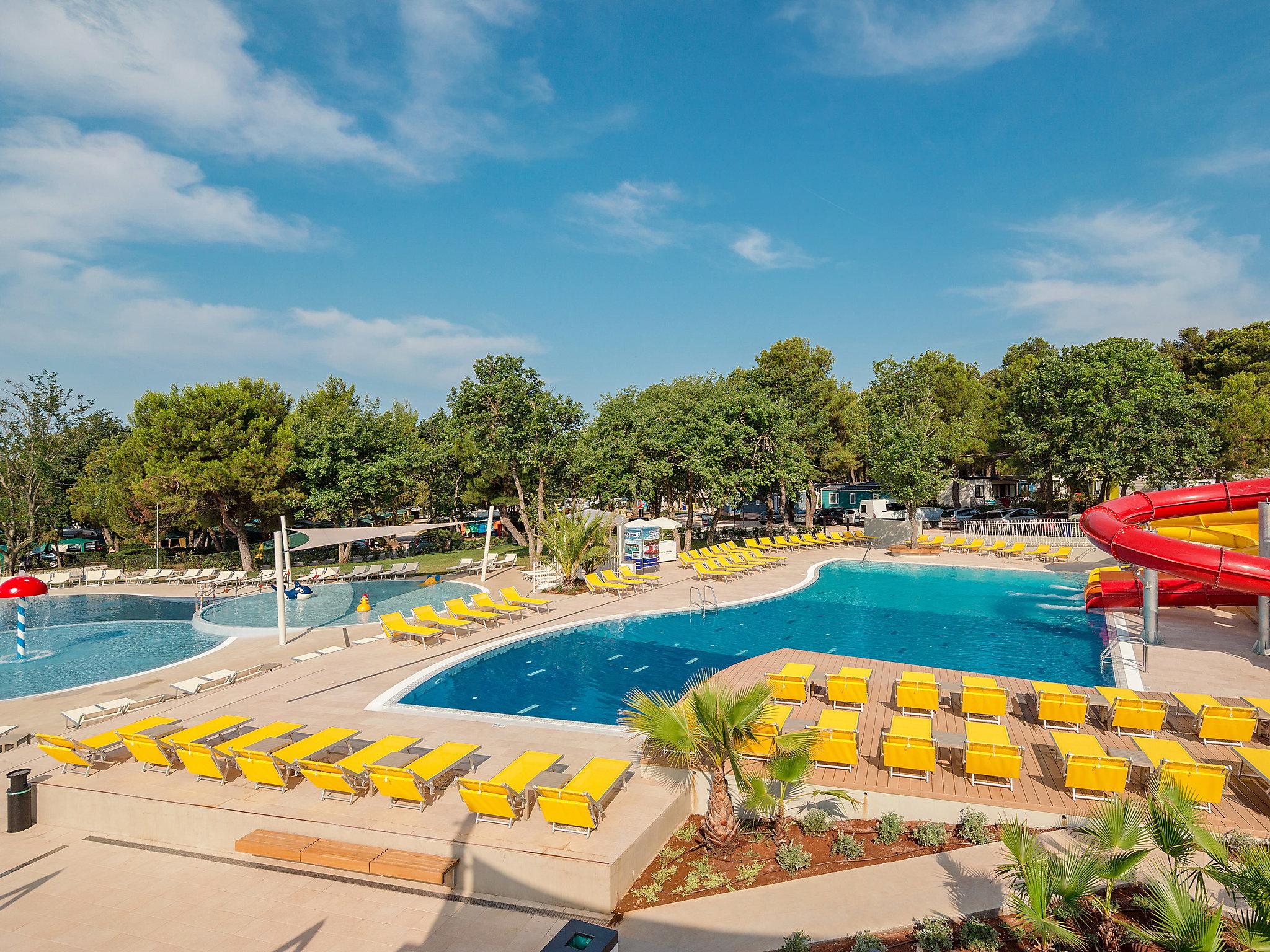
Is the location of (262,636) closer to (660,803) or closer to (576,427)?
(660,803)

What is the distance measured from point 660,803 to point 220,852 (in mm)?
5121

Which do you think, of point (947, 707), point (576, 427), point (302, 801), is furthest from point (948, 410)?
point (302, 801)

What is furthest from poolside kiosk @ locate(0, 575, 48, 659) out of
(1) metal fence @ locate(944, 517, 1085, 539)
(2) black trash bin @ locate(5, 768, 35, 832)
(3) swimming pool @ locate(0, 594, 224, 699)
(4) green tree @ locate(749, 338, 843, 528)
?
(1) metal fence @ locate(944, 517, 1085, 539)

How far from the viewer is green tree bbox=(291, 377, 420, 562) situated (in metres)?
32.0

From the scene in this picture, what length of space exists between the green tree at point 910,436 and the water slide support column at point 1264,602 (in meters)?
17.2

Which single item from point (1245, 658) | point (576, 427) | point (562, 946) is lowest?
point (1245, 658)

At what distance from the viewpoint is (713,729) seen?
6.85m

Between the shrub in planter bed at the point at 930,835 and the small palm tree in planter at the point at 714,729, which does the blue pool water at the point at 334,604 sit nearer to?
the small palm tree in planter at the point at 714,729

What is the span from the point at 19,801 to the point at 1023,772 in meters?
12.6

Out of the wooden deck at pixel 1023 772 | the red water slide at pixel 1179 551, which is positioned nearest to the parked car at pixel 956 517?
the red water slide at pixel 1179 551

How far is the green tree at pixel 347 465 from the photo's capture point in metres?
32.0

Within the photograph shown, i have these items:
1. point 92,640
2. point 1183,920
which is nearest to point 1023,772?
point 1183,920

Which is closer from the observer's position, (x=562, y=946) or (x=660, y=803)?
(x=562, y=946)

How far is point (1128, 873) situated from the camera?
570cm
